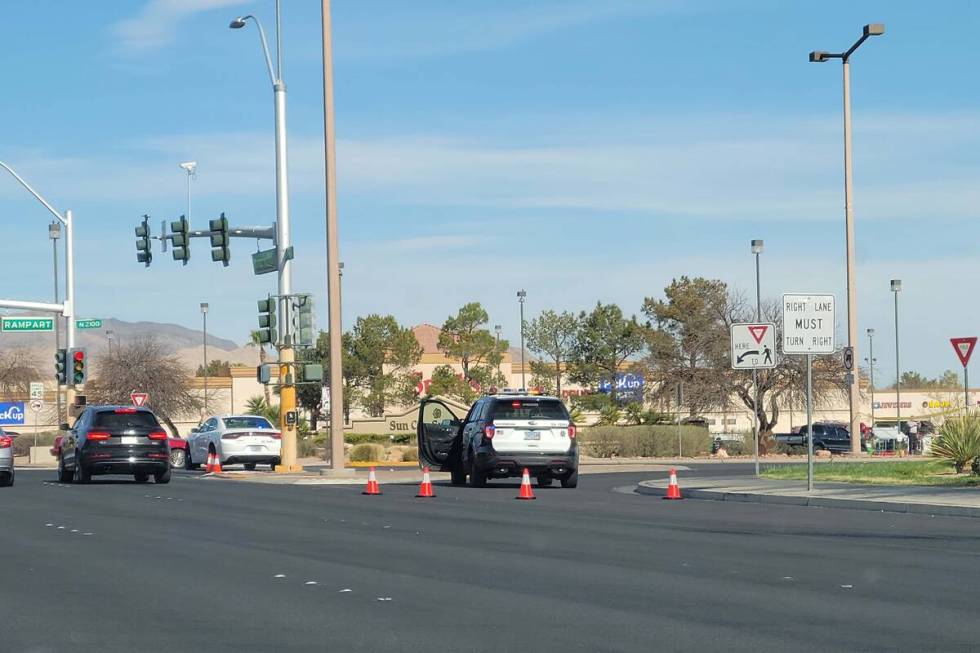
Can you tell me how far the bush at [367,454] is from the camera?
52.6 meters

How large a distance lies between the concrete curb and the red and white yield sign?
6671mm

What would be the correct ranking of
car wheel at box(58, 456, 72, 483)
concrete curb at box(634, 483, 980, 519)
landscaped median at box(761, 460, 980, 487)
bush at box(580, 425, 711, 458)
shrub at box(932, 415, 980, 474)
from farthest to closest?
bush at box(580, 425, 711, 458) < car wheel at box(58, 456, 72, 483) < shrub at box(932, 415, 980, 474) < landscaped median at box(761, 460, 980, 487) < concrete curb at box(634, 483, 980, 519)

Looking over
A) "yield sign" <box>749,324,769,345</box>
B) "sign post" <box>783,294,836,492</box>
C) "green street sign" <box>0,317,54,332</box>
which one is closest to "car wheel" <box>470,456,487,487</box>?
"yield sign" <box>749,324,769,345</box>

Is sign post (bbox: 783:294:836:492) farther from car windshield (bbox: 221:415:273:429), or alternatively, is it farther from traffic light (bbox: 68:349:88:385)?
traffic light (bbox: 68:349:88:385)

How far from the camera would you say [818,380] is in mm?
65125

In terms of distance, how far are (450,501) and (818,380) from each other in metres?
42.7

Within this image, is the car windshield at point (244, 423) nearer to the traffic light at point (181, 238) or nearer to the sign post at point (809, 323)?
the traffic light at point (181, 238)

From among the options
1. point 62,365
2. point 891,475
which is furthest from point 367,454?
point 891,475

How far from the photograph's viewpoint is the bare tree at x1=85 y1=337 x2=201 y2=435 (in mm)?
85625

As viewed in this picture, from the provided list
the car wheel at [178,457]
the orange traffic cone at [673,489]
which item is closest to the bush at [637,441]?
the car wheel at [178,457]

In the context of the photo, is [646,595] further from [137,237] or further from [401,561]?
[137,237]

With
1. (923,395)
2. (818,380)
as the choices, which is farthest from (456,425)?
(923,395)

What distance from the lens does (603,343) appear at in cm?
8581

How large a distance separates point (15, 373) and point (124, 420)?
6705cm
